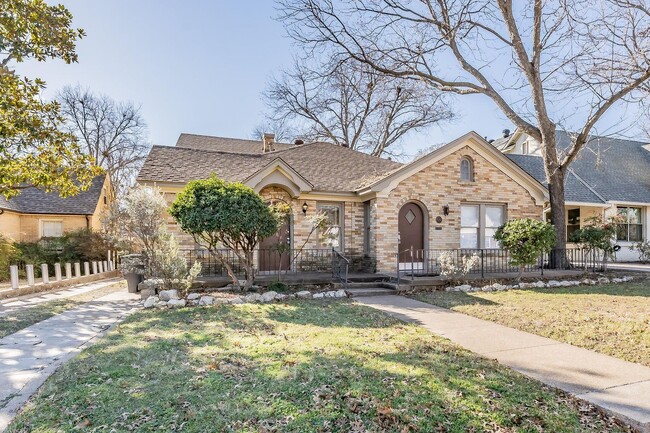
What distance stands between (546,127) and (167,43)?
48.3 feet

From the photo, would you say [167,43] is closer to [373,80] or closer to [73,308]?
[373,80]

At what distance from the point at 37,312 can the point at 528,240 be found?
12510mm

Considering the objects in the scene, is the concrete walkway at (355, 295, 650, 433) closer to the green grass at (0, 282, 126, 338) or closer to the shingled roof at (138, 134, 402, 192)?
the green grass at (0, 282, 126, 338)

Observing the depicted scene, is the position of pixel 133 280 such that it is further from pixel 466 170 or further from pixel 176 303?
pixel 466 170

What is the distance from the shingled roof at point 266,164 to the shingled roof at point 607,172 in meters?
10.4

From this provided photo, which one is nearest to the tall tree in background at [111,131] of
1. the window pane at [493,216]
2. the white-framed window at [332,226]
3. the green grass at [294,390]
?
the white-framed window at [332,226]

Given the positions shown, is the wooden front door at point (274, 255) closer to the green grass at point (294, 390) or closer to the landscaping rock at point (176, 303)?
the landscaping rock at point (176, 303)

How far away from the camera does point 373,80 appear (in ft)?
52.9

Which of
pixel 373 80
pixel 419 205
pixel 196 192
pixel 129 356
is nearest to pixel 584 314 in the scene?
pixel 419 205

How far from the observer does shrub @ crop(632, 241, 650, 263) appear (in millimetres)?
17792

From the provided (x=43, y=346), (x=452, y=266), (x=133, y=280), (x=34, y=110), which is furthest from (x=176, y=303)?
(x=452, y=266)

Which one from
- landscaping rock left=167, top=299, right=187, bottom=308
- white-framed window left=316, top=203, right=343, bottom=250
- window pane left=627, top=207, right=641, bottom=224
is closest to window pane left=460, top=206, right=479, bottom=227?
white-framed window left=316, top=203, right=343, bottom=250

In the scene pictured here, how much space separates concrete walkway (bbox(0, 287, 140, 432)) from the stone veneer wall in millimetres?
7620

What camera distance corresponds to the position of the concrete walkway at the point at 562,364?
11.0 ft
